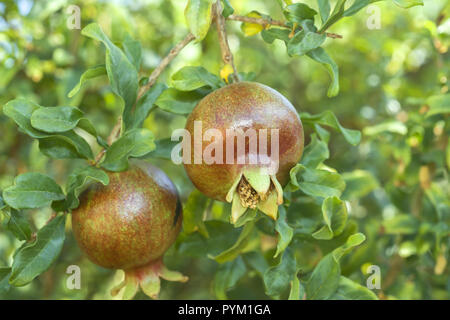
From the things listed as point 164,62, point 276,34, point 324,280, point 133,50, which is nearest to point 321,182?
point 324,280

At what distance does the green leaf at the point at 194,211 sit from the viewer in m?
1.21

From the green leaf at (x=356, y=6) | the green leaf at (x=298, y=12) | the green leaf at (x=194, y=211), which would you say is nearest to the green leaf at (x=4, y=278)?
the green leaf at (x=194, y=211)

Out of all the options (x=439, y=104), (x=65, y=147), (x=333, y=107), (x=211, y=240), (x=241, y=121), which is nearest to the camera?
(x=241, y=121)

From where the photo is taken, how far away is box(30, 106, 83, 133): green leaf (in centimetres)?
105

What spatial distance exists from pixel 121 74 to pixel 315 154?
0.51 meters

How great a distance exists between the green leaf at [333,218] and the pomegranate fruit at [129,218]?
34cm

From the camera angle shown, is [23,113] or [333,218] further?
[333,218]

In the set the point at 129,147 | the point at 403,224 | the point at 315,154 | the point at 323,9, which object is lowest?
the point at 403,224

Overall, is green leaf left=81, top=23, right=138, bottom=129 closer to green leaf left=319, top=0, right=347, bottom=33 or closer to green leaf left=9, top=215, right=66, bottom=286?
green leaf left=9, top=215, right=66, bottom=286

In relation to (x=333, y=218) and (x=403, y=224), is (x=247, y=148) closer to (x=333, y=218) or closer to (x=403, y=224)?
(x=333, y=218)

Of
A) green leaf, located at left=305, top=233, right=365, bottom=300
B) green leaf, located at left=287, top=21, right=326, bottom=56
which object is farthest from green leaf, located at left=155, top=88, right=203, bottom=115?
green leaf, located at left=305, top=233, right=365, bottom=300

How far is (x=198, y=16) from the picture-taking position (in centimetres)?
100

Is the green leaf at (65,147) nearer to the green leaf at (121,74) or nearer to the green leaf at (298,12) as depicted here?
the green leaf at (121,74)
